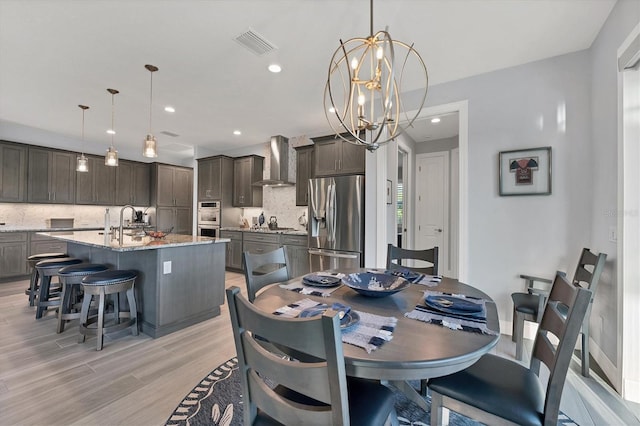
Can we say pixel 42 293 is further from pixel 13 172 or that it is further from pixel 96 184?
pixel 96 184

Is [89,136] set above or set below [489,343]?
above

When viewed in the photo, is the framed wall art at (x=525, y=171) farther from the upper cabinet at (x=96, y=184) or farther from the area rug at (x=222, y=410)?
the upper cabinet at (x=96, y=184)

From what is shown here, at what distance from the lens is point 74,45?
2.51 m

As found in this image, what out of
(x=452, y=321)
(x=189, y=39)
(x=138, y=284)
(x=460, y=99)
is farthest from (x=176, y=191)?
(x=452, y=321)

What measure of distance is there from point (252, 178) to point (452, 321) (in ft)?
17.4

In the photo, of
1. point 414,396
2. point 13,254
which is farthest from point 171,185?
point 414,396

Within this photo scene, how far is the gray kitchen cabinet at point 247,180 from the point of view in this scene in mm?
5891

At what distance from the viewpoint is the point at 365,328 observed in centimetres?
105

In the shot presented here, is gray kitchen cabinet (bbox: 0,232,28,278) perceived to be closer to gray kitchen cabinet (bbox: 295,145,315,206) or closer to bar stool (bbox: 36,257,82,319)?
bar stool (bbox: 36,257,82,319)

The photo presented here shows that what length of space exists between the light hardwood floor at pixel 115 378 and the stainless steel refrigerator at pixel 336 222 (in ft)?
5.63

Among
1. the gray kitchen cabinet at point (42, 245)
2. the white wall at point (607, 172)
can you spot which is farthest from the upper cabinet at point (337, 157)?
the gray kitchen cabinet at point (42, 245)

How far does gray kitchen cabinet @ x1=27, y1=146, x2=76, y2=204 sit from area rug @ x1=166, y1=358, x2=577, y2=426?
5630 millimetres

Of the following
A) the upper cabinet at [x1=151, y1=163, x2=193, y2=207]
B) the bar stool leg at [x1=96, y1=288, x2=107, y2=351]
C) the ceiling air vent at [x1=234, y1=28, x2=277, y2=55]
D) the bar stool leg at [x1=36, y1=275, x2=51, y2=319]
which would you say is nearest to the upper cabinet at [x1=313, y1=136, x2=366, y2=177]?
the ceiling air vent at [x1=234, y1=28, x2=277, y2=55]

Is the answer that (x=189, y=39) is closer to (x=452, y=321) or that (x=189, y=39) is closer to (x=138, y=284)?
(x=138, y=284)
